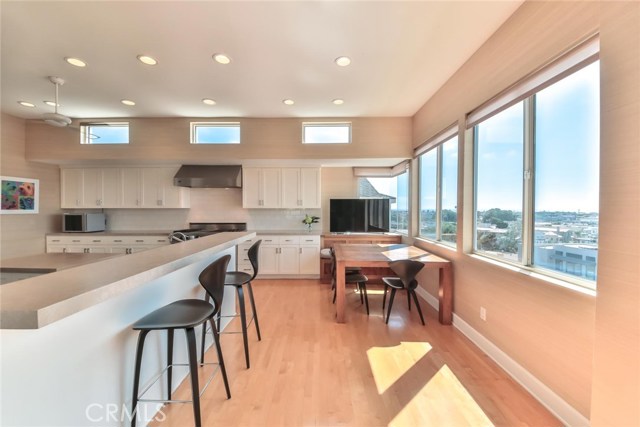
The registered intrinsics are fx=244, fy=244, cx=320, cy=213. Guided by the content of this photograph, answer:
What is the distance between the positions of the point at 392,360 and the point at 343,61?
291 cm

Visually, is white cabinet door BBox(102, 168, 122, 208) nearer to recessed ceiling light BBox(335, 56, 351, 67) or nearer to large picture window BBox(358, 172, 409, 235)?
recessed ceiling light BBox(335, 56, 351, 67)

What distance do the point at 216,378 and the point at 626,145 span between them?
2.76m

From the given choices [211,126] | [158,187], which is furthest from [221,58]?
[158,187]

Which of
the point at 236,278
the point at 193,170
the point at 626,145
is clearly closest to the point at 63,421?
the point at 236,278

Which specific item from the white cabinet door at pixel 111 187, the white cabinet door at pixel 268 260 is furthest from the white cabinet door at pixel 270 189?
the white cabinet door at pixel 111 187

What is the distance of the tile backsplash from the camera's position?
495 cm

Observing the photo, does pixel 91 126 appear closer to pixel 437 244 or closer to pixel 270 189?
pixel 270 189

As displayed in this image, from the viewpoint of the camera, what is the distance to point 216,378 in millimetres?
1914

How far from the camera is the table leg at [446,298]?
281 centimetres

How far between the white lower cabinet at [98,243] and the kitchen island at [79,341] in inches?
141

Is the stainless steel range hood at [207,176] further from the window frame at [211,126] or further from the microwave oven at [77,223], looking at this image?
the microwave oven at [77,223]

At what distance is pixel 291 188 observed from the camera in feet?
15.6

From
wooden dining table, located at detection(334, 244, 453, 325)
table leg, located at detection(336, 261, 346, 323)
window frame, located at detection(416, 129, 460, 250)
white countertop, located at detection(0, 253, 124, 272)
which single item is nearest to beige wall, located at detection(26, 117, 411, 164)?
window frame, located at detection(416, 129, 460, 250)

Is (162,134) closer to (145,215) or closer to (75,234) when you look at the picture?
(145,215)
